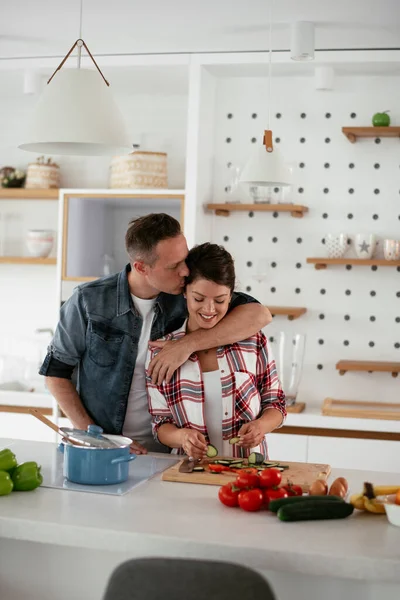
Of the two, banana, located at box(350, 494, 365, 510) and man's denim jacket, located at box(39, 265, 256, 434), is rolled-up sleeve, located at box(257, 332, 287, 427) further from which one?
banana, located at box(350, 494, 365, 510)

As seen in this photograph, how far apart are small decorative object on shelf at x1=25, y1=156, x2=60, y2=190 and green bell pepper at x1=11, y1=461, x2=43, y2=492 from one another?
2.98 metres

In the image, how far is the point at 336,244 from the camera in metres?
4.40

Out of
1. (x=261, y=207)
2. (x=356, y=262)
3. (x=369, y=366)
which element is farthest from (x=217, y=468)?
(x=261, y=207)

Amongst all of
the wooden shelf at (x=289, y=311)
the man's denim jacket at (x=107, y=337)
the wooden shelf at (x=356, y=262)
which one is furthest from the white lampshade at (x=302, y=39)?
the man's denim jacket at (x=107, y=337)

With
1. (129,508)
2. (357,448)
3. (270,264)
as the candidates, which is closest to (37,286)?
(270,264)

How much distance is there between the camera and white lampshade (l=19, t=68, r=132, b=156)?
2.23 meters

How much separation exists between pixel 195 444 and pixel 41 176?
2.89 m

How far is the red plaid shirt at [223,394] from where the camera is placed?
2.62 meters

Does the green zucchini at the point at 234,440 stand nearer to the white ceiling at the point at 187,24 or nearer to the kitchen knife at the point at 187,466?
the kitchen knife at the point at 187,466

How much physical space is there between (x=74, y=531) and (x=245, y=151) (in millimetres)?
3172

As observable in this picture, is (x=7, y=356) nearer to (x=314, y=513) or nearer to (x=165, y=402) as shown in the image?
(x=165, y=402)

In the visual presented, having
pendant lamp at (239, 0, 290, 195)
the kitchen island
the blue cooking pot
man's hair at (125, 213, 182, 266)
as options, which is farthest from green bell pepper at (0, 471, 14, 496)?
pendant lamp at (239, 0, 290, 195)

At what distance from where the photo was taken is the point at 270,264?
4656 mm

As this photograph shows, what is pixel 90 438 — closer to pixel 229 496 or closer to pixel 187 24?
pixel 229 496
